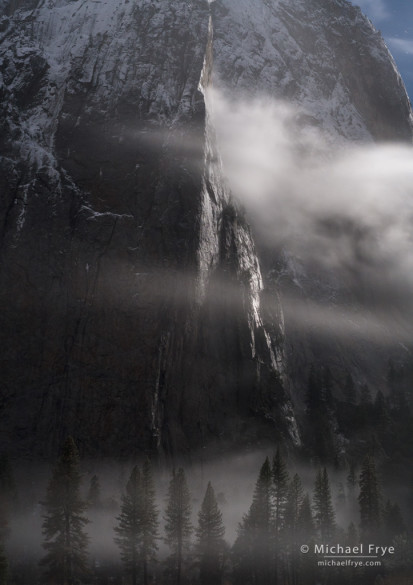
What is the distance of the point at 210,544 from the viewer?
55.6 metres

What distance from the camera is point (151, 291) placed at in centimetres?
7569

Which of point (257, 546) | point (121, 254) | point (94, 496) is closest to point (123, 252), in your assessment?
point (121, 254)

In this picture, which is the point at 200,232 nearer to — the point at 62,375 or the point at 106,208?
the point at 106,208

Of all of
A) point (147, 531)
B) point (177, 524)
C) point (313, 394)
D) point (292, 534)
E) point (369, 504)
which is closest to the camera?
point (147, 531)

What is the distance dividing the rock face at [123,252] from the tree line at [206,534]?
13178mm

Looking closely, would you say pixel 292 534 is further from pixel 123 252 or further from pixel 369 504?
pixel 123 252

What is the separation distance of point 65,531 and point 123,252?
34.0m

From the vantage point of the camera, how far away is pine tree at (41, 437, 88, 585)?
48656 mm

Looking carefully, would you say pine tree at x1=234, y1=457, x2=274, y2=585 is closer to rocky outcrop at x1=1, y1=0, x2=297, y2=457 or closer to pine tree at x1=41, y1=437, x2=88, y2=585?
pine tree at x1=41, y1=437, x2=88, y2=585

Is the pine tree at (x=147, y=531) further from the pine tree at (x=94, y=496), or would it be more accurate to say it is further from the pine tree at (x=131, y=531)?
the pine tree at (x=94, y=496)

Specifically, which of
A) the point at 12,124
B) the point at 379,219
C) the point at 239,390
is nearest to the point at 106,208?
the point at 12,124

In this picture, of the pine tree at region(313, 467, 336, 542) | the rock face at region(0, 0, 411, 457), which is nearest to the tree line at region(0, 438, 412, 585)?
the pine tree at region(313, 467, 336, 542)

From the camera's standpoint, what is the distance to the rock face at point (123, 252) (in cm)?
7212

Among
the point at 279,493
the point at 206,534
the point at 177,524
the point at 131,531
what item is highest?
the point at 279,493
